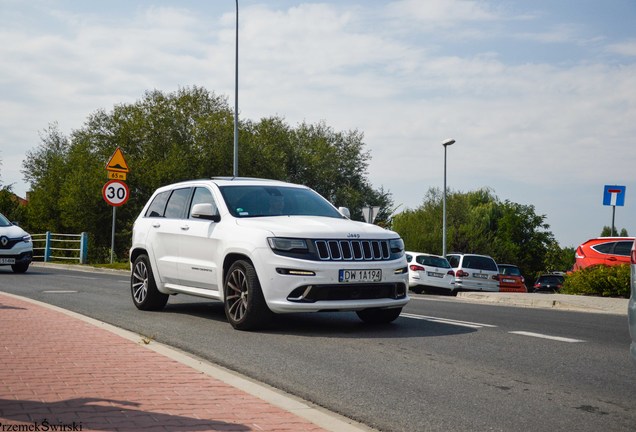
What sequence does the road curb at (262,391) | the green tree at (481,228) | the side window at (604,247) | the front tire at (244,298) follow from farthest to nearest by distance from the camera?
the green tree at (481,228)
the side window at (604,247)
the front tire at (244,298)
the road curb at (262,391)

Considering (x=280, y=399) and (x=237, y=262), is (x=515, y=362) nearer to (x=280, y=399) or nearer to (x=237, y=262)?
(x=280, y=399)

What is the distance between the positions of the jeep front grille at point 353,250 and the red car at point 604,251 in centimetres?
1540

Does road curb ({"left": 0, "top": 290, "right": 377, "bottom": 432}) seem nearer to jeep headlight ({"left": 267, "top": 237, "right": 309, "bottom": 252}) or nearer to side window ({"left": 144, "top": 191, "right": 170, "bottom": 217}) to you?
jeep headlight ({"left": 267, "top": 237, "right": 309, "bottom": 252})

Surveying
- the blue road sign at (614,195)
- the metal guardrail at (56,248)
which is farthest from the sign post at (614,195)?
the metal guardrail at (56,248)

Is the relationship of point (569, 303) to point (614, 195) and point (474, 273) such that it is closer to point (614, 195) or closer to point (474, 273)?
point (614, 195)

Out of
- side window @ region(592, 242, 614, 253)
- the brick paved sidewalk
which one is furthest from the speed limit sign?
the brick paved sidewalk

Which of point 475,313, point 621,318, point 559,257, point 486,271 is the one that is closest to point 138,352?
point 475,313

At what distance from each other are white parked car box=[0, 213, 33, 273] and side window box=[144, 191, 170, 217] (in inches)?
447

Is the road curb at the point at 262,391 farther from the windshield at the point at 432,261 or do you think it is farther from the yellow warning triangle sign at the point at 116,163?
the windshield at the point at 432,261

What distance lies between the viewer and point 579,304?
15.9 m

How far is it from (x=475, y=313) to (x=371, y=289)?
3.84m

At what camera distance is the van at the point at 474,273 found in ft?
93.2

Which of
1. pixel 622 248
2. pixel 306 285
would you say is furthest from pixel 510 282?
pixel 306 285

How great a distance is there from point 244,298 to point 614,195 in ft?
46.8
